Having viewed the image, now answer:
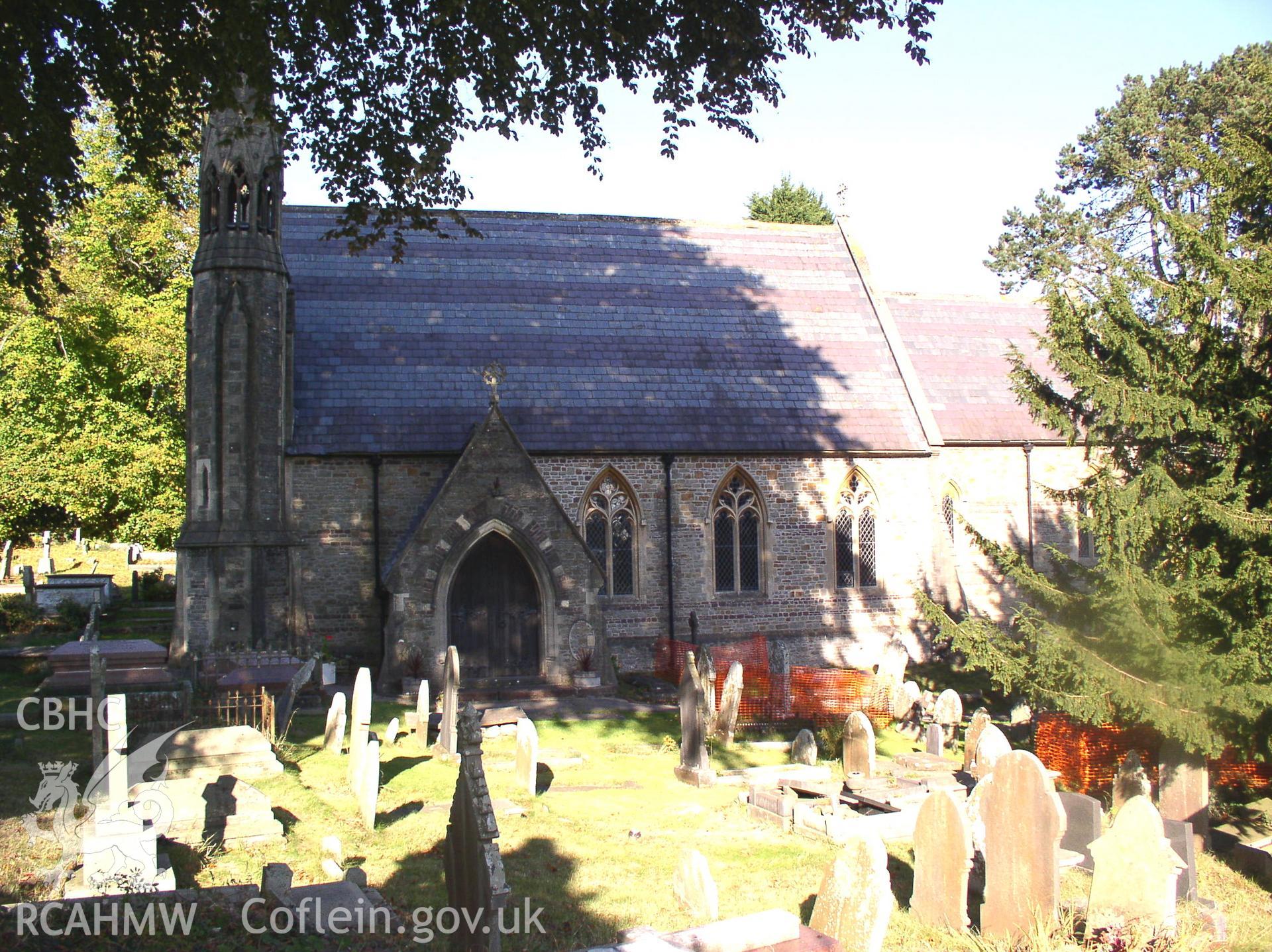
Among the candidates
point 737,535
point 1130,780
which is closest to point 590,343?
point 737,535

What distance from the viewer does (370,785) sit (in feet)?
36.2

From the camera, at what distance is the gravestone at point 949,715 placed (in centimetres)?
1642

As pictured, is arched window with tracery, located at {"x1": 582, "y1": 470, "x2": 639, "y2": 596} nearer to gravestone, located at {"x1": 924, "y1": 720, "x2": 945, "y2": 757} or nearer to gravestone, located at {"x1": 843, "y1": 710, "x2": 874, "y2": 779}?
gravestone, located at {"x1": 924, "y1": 720, "x2": 945, "y2": 757}

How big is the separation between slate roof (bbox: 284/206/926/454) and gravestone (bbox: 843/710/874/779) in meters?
8.85

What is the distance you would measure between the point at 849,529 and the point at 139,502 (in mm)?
20641

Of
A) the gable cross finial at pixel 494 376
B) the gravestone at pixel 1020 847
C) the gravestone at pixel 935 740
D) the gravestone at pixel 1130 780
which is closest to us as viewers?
the gravestone at pixel 1020 847

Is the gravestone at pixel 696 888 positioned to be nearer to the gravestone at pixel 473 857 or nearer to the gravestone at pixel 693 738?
the gravestone at pixel 473 857

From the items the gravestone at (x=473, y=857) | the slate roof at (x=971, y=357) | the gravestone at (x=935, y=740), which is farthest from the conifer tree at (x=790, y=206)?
the gravestone at (x=473, y=857)

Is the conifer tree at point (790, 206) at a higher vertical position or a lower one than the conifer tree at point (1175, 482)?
higher

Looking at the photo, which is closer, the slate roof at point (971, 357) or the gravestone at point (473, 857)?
the gravestone at point (473, 857)

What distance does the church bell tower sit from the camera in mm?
17984

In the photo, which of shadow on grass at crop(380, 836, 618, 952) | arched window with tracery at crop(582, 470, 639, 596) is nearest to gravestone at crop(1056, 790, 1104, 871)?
shadow on grass at crop(380, 836, 618, 952)

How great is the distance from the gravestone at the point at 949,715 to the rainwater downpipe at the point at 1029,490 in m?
9.14
